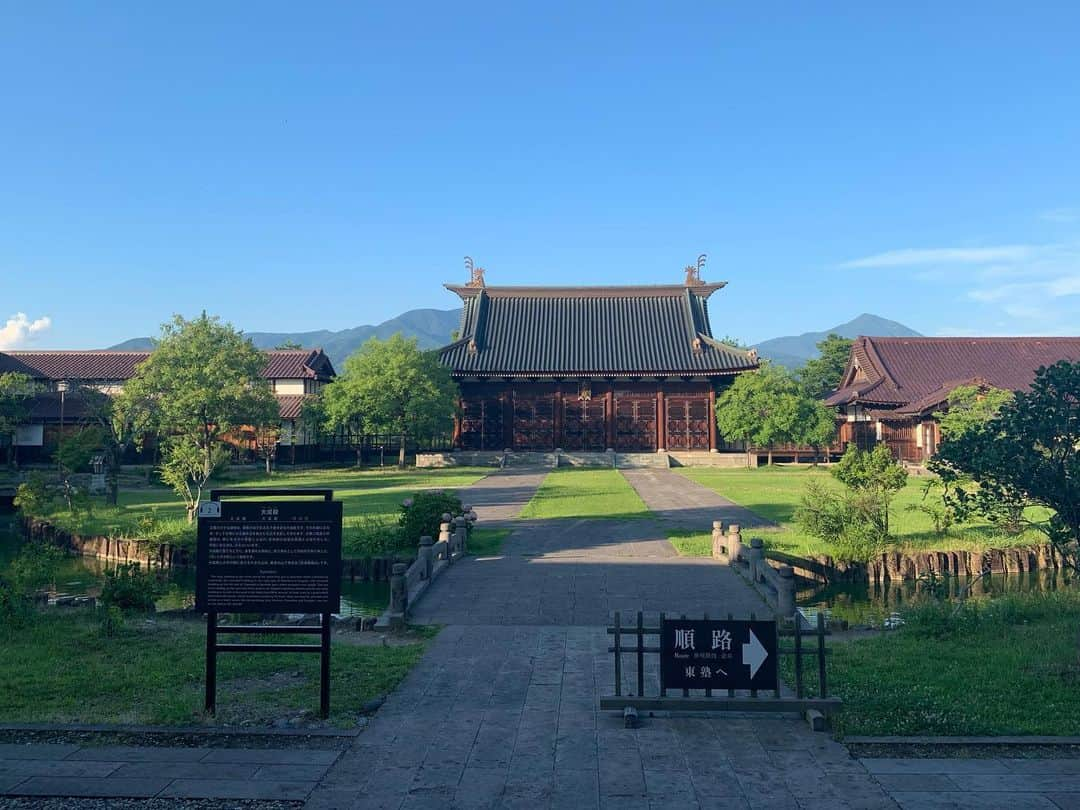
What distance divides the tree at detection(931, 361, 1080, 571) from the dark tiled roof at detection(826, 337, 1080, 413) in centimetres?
4080

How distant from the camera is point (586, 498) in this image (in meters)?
28.1

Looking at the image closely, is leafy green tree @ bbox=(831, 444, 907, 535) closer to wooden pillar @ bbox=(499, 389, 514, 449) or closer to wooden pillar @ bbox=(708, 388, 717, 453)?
wooden pillar @ bbox=(708, 388, 717, 453)

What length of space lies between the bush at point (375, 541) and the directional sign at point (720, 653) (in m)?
11.9

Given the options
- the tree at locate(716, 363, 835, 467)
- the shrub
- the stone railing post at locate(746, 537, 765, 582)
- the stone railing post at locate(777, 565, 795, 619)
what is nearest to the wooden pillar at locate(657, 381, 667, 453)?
the tree at locate(716, 363, 835, 467)

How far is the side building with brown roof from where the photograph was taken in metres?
43.0

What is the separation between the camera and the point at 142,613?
1247 centimetres

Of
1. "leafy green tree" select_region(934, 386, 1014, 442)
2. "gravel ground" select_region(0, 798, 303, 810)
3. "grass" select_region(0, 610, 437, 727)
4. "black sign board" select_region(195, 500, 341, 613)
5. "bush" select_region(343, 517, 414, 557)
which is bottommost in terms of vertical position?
"grass" select_region(0, 610, 437, 727)

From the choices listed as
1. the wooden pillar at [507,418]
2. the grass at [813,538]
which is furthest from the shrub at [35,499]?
the wooden pillar at [507,418]

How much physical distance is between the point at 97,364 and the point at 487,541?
1543 inches

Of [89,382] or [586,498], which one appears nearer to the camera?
[586,498]

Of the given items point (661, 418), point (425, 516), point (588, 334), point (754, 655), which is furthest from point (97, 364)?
point (754, 655)

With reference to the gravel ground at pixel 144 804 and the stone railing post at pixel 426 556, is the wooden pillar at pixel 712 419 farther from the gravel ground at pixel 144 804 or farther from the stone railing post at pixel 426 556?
the gravel ground at pixel 144 804

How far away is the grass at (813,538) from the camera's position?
18.2m

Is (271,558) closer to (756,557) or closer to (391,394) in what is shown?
(756,557)
